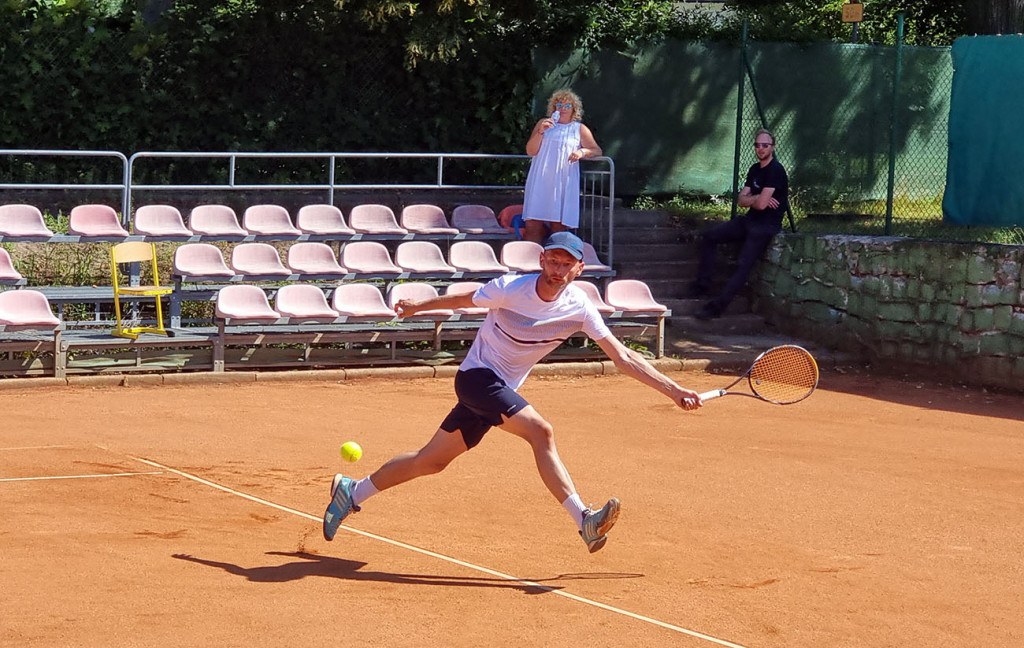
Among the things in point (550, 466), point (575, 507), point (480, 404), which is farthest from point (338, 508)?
point (575, 507)

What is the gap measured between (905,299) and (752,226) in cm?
225

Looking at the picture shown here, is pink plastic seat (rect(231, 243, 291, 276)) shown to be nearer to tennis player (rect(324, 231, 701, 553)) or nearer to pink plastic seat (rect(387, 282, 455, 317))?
pink plastic seat (rect(387, 282, 455, 317))

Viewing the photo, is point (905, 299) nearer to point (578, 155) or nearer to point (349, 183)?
point (578, 155)

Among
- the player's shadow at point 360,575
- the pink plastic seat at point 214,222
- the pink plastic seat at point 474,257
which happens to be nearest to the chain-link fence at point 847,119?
the pink plastic seat at point 474,257

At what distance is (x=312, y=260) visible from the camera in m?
14.5

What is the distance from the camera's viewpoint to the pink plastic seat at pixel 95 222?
46.0 feet

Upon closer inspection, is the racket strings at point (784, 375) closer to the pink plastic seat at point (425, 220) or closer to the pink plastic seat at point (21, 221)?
the pink plastic seat at point (425, 220)

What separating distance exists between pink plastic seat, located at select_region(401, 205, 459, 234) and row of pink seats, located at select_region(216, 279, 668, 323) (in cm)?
123

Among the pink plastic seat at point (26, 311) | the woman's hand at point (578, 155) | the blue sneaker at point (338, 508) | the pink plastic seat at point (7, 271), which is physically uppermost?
the woman's hand at point (578, 155)

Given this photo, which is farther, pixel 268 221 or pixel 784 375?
pixel 268 221

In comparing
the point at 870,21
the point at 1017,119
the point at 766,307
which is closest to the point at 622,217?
the point at 766,307

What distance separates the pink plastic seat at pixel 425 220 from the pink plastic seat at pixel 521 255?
0.89m

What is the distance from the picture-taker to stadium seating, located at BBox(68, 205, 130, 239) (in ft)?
46.0

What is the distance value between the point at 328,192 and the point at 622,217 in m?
3.78
